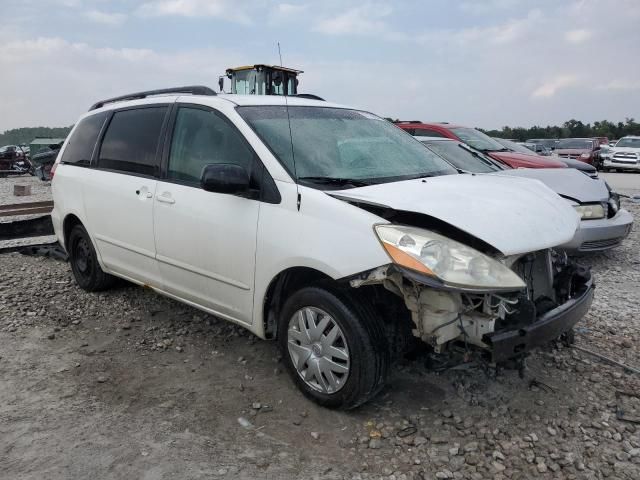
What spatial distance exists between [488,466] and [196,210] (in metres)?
2.21

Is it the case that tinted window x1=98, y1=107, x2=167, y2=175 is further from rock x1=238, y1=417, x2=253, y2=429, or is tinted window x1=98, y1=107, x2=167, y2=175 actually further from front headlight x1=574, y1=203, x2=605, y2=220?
front headlight x1=574, y1=203, x2=605, y2=220

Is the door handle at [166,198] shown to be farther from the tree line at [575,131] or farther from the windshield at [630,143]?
the tree line at [575,131]

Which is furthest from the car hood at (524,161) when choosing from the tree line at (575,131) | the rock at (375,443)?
the tree line at (575,131)

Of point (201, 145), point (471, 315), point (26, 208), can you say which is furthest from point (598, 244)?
point (26, 208)

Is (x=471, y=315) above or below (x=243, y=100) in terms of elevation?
below

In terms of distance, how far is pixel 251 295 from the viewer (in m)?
3.24

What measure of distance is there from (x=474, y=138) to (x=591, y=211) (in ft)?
12.0

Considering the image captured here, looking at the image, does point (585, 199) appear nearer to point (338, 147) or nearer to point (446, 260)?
point (338, 147)

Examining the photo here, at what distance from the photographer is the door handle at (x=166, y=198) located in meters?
3.66

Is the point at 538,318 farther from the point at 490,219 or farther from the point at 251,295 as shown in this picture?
the point at 251,295

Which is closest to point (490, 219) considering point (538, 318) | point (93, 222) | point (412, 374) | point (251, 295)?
point (538, 318)

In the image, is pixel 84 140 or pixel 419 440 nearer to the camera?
pixel 419 440

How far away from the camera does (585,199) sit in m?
5.93

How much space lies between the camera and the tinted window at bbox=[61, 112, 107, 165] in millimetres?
4715
